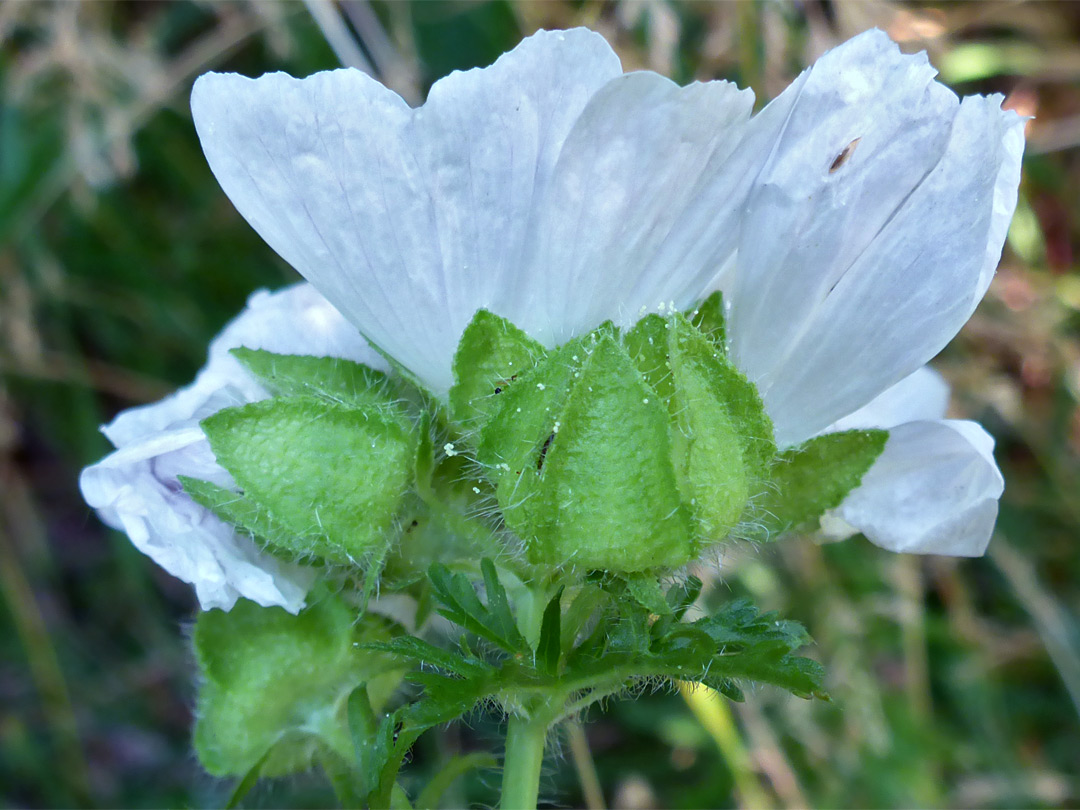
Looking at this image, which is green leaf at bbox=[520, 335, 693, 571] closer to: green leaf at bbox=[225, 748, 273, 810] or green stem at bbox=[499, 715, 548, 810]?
green stem at bbox=[499, 715, 548, 810]

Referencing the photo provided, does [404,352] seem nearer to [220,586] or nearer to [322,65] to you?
[220,586]

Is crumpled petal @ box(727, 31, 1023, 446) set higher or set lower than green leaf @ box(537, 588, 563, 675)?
higher

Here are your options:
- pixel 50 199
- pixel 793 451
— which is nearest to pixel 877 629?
pixel 793 451

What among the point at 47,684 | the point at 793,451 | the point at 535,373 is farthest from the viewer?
the point at 47,684

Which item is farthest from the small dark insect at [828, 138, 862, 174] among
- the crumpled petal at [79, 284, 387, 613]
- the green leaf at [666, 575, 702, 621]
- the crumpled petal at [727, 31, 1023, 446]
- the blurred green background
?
the blurred green background

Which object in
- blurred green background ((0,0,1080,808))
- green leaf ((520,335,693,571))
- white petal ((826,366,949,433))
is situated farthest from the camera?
blurred green background ((0,0,1080,808))

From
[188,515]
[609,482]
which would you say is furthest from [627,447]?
[188,515]

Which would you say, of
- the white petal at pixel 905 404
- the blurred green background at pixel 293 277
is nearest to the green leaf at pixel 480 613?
the white petal at pixel 905 404
